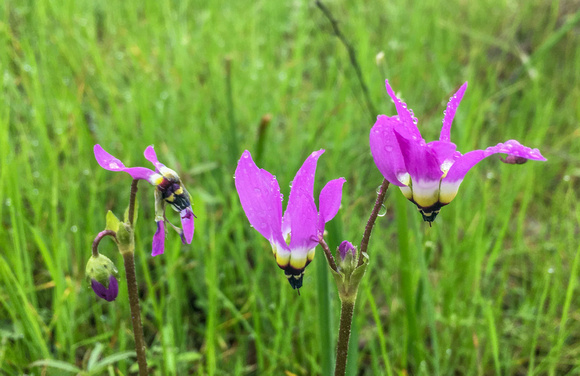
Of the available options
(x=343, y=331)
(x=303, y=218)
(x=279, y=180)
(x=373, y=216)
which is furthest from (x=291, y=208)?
(x=279, y=180)

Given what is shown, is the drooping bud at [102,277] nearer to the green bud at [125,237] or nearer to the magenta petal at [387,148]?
the green bud at [125,237]

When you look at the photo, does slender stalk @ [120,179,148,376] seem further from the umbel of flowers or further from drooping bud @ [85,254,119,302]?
the umbel of flowers

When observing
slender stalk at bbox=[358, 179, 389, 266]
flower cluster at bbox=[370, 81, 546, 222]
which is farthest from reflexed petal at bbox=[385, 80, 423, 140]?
slender stalk at bbox=[358, 179, 389, 266]

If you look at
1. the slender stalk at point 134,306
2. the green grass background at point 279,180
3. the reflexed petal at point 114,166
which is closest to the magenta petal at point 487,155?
the green grass background at point 279,180

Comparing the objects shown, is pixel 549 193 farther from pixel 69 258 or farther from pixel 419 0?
pixel 69 258

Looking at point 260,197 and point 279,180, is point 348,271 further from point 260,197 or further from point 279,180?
point 279,180

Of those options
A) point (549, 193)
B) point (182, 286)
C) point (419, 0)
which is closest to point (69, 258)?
point (182, 286)
